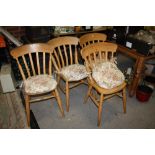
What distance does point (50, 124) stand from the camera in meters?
1.95

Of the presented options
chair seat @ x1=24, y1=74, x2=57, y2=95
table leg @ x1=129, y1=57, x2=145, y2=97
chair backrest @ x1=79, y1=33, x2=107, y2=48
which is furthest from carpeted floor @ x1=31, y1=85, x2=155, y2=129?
chair backrest @ x1=79, y1=33, x2=107, y2=48

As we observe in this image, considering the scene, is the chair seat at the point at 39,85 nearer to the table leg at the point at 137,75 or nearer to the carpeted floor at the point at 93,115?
the carpeted floor at the point at 93,115

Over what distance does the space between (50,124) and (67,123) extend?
0.70ft

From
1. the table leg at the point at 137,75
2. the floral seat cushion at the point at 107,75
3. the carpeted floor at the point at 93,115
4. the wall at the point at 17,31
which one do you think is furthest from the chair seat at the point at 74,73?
the wall at the point at 17,31

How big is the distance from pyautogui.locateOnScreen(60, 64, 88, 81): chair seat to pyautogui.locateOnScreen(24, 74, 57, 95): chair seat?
0.23m

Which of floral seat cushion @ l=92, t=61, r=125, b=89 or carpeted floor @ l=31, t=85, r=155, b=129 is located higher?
floral seat cushion @ l=92, t=61, r=125, b=89

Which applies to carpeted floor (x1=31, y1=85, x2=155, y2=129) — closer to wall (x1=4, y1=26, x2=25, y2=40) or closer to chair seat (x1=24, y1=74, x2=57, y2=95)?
chair seat (x1=24, y1=74, x2=57, y2=95)

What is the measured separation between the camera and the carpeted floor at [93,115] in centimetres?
195

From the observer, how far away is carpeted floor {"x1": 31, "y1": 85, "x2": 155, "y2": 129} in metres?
1.95

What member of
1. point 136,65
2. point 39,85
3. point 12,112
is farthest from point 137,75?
point 12,112

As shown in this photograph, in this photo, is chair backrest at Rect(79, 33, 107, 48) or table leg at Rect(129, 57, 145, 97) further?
chair backrest at Rect(79, 33, 107, 48)

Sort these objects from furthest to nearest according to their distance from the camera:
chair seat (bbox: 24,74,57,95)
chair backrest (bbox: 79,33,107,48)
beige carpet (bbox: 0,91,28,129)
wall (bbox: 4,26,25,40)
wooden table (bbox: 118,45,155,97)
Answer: wall (bbox: 4,26,25,40)
chair backrest (bbox: 79,33,107,48)
wooden table (bbox: 118,45,155,97)
beige carpet (bbox: 0,91,28,129)
chair seat (bbox: 24,74,57,95)
